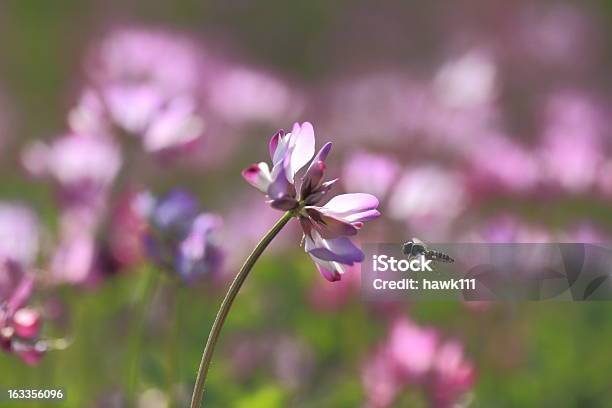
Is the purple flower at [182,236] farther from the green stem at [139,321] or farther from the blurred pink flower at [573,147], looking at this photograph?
the blurred pink flower at [573,147]

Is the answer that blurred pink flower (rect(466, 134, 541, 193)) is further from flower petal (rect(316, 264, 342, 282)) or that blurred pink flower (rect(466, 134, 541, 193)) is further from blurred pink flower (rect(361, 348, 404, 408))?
flower petal (rect(316, 264, 342, 282))

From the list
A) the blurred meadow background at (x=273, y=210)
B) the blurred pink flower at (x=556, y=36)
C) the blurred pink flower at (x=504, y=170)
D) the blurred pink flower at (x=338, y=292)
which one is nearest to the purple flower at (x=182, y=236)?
the blurred meadow background at (x=273, y=210)

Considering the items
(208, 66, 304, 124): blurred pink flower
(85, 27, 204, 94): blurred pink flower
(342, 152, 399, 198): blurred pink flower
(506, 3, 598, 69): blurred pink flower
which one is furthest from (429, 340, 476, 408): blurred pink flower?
(506, 3, 598, 69): blurred pink flower

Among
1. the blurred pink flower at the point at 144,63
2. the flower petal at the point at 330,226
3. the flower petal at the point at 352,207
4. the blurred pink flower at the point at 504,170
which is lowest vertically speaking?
the flower petal at the point at 330,226

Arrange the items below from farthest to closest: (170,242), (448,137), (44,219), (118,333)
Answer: (448,137)
(44,219)
(118,333)
(170,242)

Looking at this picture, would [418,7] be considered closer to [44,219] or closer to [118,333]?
[44,219]

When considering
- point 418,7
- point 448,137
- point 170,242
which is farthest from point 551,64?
point 170,242

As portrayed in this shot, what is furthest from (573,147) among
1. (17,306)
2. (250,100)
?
(17,306)

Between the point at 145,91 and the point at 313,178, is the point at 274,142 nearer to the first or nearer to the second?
the point at 313,178
